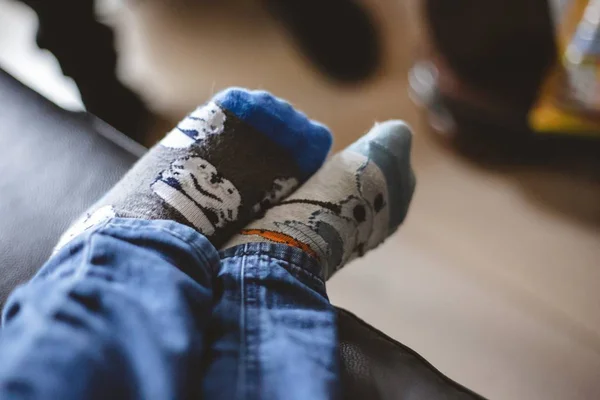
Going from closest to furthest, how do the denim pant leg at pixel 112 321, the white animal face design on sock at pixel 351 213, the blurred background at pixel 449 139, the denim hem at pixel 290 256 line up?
the denim pant leg at pixel 112 321, the denim hem at pixel 290 256, the white animal face design on sock at pixel 351 213, the blurred background at pixel 449 139

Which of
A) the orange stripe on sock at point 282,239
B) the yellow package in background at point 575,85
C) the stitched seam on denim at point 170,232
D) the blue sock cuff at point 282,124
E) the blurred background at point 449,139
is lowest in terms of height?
the stitched seam on denim at point 170,232

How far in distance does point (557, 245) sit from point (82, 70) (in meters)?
0.78

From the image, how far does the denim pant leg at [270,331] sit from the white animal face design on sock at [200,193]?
7 cm

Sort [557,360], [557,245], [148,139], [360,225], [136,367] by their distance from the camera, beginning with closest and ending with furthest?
[136,367], [360,225], [557,360], [557,245], [148,139]

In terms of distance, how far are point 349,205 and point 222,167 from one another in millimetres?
135

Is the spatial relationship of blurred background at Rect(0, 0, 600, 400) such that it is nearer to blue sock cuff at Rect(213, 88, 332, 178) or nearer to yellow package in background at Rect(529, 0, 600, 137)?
yellow package in background at Rect(529, 0, 600, 137)

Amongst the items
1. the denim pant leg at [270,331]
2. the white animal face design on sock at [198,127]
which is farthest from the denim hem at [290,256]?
the white animal face design on sock at [198,127]

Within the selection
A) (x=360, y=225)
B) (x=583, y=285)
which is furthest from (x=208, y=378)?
(x=583, y=285)

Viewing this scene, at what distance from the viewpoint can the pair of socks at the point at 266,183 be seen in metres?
0.54

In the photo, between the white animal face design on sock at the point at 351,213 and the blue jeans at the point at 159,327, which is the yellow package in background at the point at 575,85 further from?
the blue jeans at the point at 159,327

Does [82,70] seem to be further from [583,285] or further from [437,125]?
[583,285]

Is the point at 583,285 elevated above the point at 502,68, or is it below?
below

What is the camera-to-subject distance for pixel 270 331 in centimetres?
42

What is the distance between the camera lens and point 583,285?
2.93 ft
